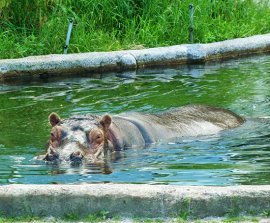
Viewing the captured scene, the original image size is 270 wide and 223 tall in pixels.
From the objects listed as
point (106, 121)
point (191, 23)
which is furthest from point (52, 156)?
point (191, 23)

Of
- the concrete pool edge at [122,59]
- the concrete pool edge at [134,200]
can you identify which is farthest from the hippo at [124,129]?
the concrete pool edge at [122,59]

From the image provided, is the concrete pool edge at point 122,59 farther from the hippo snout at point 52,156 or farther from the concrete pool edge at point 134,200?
the concrete pool edge at point 134,200

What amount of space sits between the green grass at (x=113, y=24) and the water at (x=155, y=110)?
0.97 m

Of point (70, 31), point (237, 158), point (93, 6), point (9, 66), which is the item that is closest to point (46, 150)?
point (237, 158)

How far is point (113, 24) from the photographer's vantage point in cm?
1410

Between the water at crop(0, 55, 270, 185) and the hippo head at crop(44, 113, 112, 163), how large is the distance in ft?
0.45

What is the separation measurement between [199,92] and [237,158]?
343 cm

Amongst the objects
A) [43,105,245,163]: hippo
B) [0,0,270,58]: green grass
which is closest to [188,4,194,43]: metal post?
[0,0,270,58]: green grass

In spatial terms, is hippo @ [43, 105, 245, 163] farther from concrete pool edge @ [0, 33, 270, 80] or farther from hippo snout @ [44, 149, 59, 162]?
concrete pool edge @ [0, 33, 270, 80]

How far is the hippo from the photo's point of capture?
7387 mm

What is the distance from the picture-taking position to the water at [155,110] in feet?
22.3

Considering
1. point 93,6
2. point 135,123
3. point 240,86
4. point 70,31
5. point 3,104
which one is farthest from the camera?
point 93,6

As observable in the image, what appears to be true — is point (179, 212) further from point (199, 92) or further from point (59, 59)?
point (59, 59)

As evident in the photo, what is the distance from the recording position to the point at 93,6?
45.4 ft
